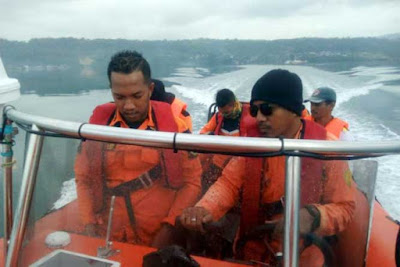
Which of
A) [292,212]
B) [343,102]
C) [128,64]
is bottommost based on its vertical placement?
[343,102]

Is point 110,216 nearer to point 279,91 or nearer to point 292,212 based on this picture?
point 292,212

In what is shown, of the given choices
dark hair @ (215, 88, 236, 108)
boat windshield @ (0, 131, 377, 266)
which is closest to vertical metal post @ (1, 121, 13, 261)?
boat windshield @ (0, 131, 377, 266)

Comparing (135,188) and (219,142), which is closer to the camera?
(219,142)

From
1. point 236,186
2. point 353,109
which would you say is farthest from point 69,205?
point 353,109

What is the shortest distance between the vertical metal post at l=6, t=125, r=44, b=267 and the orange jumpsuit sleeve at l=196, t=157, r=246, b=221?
480 millimetres

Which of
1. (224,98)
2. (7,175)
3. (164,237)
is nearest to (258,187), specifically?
(164,237)

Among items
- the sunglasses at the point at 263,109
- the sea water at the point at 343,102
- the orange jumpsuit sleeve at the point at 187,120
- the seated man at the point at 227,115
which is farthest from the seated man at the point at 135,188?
the sea water at the point at 343,102

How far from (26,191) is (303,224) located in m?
0.76

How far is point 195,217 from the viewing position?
121cm

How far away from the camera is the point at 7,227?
1261mm

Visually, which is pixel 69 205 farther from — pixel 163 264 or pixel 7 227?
pixel 163 264

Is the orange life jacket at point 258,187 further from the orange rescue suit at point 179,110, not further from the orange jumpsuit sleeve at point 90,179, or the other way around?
the orange rescue suit at point 179,110

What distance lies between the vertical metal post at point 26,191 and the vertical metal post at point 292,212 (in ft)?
2.25

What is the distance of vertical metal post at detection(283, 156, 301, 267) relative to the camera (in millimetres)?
947
